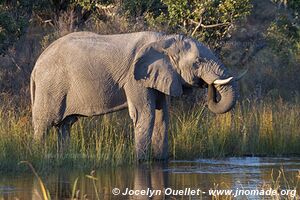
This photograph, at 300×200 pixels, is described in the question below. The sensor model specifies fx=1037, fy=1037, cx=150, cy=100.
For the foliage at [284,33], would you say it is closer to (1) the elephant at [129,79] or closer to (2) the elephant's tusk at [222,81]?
(1) the elephant at [129,79]

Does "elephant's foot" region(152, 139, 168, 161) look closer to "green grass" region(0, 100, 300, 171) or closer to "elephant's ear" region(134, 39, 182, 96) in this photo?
"green grass" region(0, 100, 300, 171)

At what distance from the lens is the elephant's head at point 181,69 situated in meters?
17.1

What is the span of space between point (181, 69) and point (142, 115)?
3.37 feet

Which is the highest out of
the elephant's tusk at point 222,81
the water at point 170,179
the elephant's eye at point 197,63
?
the elephant's eye at point 197,63

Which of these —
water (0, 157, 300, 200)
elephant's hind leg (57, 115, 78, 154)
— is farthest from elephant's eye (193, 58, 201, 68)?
elephant's hind leg (57, 115, 78, 154)

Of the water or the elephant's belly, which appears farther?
the elephant's belly

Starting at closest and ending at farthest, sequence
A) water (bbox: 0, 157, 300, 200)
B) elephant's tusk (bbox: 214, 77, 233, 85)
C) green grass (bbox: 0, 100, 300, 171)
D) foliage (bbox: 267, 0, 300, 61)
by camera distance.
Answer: water (bbox: 0, 157, 300, 200)
green grass (bbox: 0, 100, 300, 171)
elephant's tusk (bbox: 214, 77, 233, 85)
foliage (bbox: 267, 0, 300, 61)

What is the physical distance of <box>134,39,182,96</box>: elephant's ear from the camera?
56.0ft

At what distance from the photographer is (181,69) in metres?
17.3

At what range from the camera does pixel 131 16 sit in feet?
73.3

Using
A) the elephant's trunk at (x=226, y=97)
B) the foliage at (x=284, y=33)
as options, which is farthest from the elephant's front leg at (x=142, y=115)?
the foliage at (x=284, y=33)

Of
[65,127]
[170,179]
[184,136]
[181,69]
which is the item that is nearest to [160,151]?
[184,136]

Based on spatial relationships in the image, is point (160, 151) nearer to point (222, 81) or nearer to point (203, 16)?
point (222, 81)

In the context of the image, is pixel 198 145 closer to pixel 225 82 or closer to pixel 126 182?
pixel 225 82
